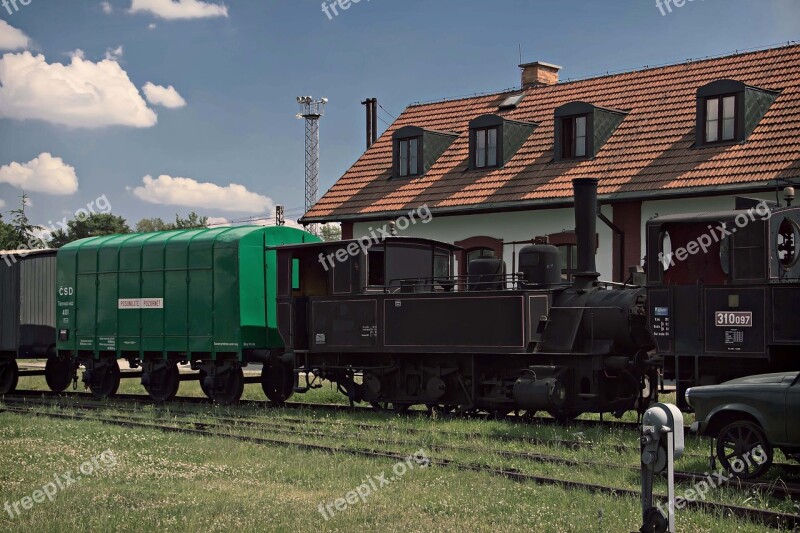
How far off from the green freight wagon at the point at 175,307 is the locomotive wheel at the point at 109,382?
0.02 metres

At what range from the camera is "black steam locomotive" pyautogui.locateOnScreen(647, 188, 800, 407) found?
1266 cm

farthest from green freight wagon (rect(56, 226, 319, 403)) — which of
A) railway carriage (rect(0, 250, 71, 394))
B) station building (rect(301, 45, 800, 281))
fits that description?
station building (rect(301, 45, 800, 281))

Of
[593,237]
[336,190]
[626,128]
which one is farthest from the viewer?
[336,190]

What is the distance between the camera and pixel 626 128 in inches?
1022

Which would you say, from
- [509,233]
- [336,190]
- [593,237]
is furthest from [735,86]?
[336,190]

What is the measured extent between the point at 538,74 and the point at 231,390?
15488 mm

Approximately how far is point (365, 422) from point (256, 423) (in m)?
1.78

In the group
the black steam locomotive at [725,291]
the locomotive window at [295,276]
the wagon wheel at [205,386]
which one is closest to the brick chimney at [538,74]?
the locomotive window at [295,276]

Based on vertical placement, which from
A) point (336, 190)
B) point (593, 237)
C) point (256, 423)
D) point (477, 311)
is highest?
point (336, 190)

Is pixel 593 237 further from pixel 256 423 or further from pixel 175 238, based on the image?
pixel 175 238

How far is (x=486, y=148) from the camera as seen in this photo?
91.9 feet

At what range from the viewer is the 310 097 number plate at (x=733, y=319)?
1284 cm

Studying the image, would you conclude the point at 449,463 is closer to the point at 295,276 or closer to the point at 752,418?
the point at 752,418

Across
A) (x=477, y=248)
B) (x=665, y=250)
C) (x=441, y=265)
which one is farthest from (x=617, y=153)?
(x=665, y=250)
